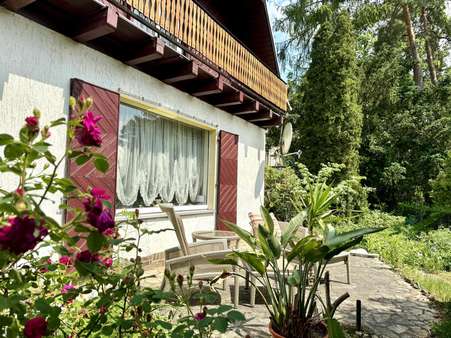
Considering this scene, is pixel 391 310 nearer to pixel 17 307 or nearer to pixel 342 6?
pixel 17 307

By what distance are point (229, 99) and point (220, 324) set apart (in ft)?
18.8

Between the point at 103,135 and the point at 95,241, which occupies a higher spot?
the point at 103,135

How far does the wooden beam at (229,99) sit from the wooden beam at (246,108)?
58 centimetres

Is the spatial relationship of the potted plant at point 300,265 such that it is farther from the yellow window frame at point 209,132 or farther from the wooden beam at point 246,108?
the wooden beam at point 246,108

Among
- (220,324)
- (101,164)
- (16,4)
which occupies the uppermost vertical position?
(16,4)

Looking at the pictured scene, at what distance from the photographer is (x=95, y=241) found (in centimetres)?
87

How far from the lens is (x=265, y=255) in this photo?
2160 mm

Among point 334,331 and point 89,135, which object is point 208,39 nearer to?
point 334,331

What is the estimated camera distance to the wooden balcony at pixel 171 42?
3586 mm

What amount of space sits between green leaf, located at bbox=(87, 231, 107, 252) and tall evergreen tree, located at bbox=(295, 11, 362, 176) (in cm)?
1142

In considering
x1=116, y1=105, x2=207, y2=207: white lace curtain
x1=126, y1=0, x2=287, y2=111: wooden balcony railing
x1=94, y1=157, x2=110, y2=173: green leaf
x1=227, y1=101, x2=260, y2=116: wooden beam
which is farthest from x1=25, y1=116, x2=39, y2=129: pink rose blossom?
x1=227, y1=101, x2=260, y2=116: wooden beam

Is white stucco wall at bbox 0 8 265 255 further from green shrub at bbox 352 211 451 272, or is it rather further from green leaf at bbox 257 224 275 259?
green shrub at bbox 352 211 451 272

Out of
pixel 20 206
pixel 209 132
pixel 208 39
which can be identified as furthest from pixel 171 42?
pixel 20 206

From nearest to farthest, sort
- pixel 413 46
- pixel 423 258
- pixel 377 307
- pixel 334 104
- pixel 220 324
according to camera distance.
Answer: pixel 220 324
pixel 377 307
pixel 423 258
pixel 334 104
pixel 413 46
